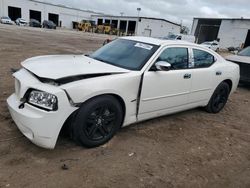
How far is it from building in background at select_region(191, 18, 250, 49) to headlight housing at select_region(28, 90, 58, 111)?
38120mm

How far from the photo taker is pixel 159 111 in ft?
14.1

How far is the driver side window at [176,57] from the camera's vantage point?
167 inches

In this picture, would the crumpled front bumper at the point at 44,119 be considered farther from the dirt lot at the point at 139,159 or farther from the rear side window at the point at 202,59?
the rear side window at the point at 202,59

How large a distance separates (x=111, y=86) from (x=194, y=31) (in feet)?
134

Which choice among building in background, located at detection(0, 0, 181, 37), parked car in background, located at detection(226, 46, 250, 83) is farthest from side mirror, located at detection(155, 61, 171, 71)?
building in background, located at detection(0, 0, 181, 37)

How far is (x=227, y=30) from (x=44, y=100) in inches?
1581

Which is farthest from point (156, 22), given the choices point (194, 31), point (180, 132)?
point (180, 132)

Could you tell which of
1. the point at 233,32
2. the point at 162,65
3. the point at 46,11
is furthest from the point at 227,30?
the point at 46,11

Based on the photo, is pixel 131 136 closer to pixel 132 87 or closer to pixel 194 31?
pixel 132 87

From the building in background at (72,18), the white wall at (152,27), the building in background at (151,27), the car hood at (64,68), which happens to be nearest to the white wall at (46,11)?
the building in background at (72,18)

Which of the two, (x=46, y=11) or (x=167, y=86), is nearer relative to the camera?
(x=167, y=86)

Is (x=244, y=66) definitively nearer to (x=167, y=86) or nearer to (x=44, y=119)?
(x=167, y=86)

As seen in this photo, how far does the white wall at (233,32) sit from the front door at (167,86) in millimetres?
35811

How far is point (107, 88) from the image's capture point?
335 centimetres
